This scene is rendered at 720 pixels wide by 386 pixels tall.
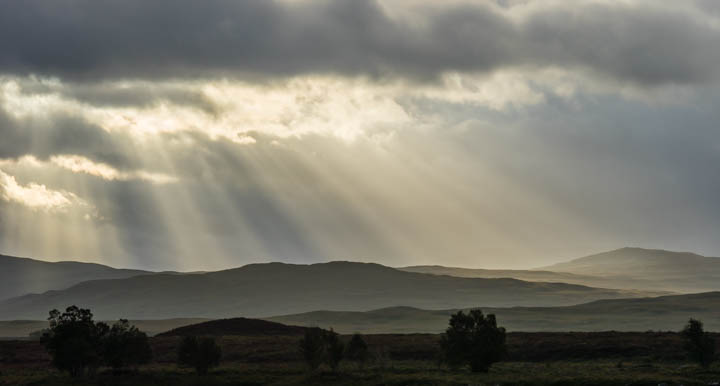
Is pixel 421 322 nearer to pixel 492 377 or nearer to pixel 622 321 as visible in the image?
pixel 622 321

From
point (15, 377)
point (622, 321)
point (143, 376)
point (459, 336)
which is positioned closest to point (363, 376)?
point (459, 336)

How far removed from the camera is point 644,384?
52.5 m

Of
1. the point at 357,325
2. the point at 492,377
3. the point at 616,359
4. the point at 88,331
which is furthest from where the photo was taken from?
the point at 357,325

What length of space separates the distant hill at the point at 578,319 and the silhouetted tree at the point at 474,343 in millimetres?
88347

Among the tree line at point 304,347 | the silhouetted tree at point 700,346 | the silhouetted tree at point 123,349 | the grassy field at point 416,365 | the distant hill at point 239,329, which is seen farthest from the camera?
the distant hill at point 239,329

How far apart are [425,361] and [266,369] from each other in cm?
1923

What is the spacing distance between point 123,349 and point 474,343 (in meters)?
28.8

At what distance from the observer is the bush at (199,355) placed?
7044cm

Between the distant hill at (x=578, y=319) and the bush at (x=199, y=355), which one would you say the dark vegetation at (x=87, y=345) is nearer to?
the bush at (x=199, y=355)

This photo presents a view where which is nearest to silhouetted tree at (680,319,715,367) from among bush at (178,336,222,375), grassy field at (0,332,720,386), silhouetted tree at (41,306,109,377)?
grassy field at (0,332,720,386)

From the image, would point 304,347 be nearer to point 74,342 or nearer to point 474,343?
point 474,343

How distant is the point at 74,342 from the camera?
2709 inches

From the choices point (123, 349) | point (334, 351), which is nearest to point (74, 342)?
point (123, 349)

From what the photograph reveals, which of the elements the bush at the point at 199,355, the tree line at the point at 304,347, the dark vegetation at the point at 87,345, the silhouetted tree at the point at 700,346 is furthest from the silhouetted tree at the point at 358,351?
the silhouetted tree at the point at 700,346
